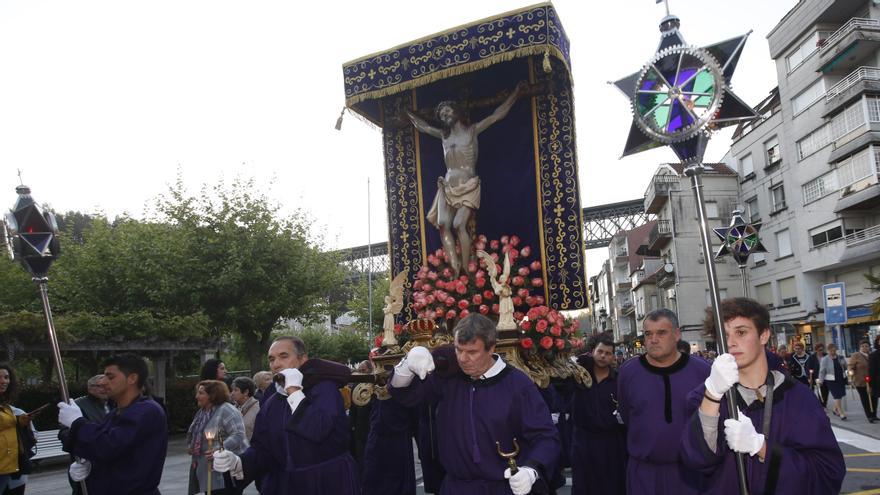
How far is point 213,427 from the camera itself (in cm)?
697

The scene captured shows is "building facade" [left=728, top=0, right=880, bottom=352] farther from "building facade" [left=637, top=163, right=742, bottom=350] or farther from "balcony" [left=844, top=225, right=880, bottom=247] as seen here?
"building facade" [left=637, top=163, right=742, bottom=350]

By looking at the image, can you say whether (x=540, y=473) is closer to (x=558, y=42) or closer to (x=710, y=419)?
(x=710, y=419)

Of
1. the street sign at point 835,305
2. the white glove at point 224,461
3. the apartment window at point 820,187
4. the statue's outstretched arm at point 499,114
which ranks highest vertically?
the apartment window at point 820,187

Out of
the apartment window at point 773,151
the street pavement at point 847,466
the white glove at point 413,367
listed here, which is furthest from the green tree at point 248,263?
the apartment window at point 773,151

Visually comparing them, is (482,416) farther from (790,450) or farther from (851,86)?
(851,86)

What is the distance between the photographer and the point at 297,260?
2464cm

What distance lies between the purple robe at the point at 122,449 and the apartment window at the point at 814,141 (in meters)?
32.1

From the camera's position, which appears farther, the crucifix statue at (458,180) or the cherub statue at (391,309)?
the crucifix statue at (458,180)

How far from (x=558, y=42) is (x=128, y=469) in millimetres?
6926

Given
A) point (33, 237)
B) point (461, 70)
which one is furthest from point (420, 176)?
point (33, 237)

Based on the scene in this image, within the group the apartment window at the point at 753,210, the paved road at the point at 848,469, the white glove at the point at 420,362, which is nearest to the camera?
the white glove at the point at 420,362

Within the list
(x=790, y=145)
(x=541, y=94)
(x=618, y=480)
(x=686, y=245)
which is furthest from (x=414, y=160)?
(x=686, y=245)

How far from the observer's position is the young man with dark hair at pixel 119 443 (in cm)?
474

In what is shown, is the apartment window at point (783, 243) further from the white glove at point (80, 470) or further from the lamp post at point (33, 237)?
the white glove at point (80, 470)
